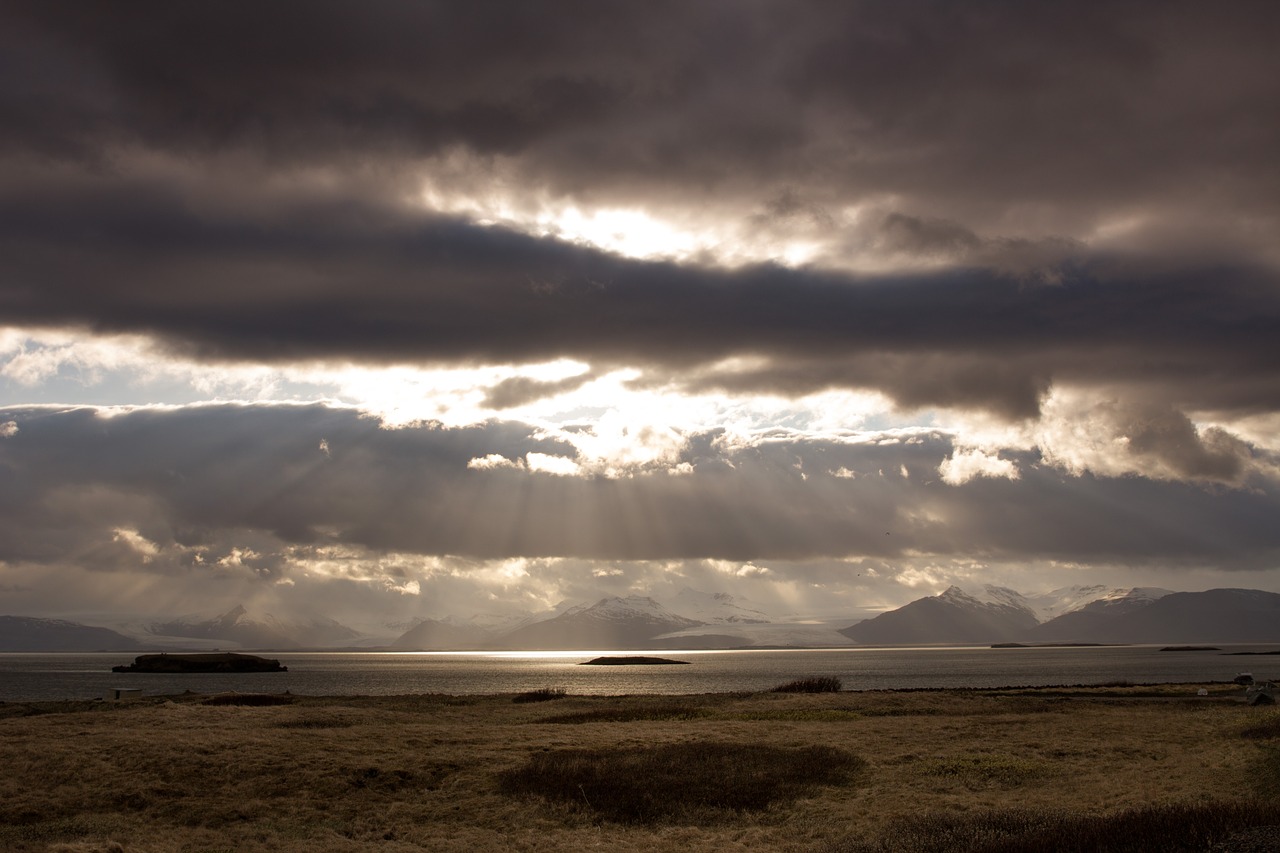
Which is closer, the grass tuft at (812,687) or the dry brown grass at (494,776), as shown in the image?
the dry brown grass at (494,776)

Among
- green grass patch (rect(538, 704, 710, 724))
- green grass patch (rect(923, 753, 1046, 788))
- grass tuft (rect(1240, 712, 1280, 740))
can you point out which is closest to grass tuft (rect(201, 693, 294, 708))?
green grass patch (rect(538, 704, 710, 724))

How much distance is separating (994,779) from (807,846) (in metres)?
12.4

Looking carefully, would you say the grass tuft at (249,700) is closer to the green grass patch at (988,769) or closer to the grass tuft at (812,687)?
the grass tuft at (812,687)

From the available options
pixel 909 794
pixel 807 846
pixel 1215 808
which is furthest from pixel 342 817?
pixel 1215 808

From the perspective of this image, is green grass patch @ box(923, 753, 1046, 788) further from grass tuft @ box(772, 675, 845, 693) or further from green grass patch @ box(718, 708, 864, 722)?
grass tuft @ box(772, 675, 845, 693)

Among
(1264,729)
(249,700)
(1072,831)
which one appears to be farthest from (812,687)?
(1072,831)

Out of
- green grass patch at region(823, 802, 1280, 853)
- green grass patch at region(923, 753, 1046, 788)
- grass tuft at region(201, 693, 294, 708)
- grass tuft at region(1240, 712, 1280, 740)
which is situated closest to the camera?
green grass patch at region(823, 802, 1280, 853)

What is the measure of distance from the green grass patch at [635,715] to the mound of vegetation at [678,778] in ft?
56.1

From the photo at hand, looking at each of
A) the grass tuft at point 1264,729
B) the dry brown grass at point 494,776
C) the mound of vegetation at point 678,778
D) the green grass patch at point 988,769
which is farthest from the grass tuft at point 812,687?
the green grass patch at point 988,769

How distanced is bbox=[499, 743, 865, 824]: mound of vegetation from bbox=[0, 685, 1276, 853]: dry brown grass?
2.04ft

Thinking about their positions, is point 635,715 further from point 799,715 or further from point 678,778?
point 678,778

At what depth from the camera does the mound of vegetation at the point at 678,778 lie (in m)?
33.0

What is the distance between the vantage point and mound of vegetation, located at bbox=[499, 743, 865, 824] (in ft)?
108

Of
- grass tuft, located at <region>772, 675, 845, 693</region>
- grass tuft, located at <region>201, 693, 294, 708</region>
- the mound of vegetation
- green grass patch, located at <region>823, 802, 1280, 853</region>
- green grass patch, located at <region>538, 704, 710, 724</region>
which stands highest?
green grass patch, located at <region>823, 802, 1280, 853</region>
